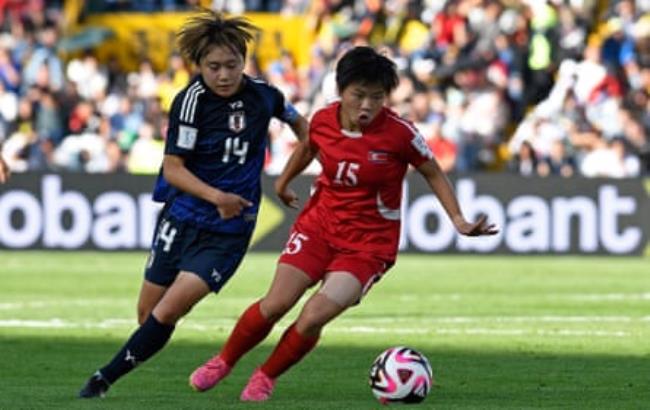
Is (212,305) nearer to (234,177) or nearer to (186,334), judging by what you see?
(186,334)

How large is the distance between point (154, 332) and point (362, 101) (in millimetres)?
1706

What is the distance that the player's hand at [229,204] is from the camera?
977cm

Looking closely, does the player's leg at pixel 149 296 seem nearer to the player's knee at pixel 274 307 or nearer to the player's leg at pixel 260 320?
the player's leg at pixel 260 320

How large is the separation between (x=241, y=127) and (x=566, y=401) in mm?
2388

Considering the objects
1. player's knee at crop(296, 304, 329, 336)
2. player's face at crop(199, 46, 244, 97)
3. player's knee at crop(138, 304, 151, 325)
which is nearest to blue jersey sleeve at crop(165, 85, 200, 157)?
player's face at crop(199, 46, 244, 97)

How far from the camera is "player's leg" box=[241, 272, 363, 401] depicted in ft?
33.0

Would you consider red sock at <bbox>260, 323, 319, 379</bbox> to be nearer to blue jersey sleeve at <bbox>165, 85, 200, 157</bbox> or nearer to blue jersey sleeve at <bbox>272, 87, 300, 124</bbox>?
blue jersey sleeve at <bbox>165, 85, 200, 157</bbox>

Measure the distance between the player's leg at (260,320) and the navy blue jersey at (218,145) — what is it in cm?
43

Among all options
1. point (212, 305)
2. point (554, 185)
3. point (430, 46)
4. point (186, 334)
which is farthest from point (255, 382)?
point (430, 46)

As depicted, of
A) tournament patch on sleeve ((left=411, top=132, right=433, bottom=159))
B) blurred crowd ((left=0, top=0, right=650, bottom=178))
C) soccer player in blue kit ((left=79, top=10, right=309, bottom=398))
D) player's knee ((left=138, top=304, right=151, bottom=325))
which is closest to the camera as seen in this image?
soccer player in blue kit ((left=79, top=10, right=309, bottom=398))

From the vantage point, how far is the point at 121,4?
3222 cm

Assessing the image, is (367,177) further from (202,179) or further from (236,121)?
(202,179)

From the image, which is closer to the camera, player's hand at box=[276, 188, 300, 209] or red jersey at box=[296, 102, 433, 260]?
red jersey at box=[296, 102, 433, 260]

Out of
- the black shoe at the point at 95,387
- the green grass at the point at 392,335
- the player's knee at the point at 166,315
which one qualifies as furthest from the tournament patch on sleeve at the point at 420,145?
the black shoe at the point at 95,387
